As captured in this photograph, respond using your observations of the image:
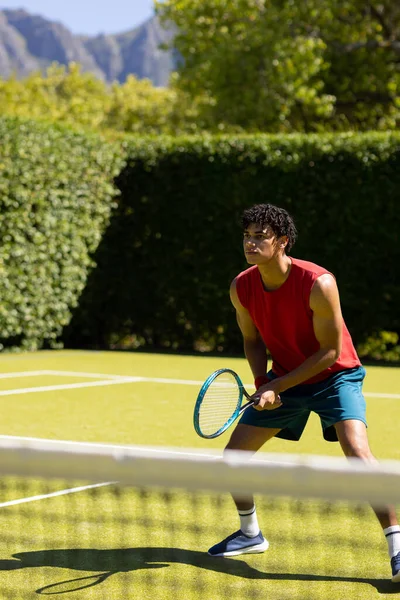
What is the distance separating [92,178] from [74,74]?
54906 millimetres

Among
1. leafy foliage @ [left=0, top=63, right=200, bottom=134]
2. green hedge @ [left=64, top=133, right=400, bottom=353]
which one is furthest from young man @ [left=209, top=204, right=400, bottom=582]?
leafy foliage @ [left=0, top=63, right=200, bottom=134]

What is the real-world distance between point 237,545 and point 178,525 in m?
0.65

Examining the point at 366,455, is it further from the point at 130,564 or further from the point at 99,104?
the point at 99,104

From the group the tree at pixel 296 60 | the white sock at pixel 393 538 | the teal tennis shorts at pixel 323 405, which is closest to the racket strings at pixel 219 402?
the teal tennis shorts at pixel 323 405

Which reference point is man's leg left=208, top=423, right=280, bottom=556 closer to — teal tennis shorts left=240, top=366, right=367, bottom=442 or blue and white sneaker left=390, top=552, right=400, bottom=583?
teal tennis shorts left=240, top=366, right=367, bottom=442

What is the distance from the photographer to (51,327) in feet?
50.0

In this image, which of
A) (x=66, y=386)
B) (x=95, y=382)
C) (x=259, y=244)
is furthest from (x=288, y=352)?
(x=95, y=382)

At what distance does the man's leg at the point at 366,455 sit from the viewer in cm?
439

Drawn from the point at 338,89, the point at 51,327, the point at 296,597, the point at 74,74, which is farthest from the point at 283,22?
the point at 74,74

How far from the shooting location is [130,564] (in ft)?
15.4

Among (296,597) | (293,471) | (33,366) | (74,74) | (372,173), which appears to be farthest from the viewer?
(74,74)

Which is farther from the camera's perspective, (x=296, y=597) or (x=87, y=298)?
(x=87, y=298)

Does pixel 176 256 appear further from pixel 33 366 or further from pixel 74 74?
pixel 74 74

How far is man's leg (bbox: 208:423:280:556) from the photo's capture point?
4840mm
